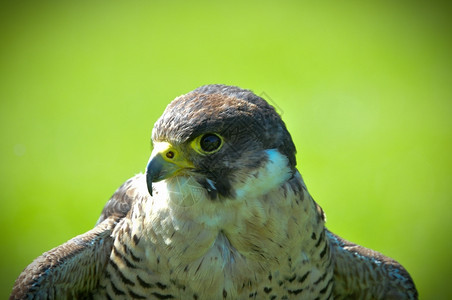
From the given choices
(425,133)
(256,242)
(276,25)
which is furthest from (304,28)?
(256,242)

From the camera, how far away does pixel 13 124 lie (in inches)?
355

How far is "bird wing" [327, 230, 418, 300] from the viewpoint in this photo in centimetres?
412

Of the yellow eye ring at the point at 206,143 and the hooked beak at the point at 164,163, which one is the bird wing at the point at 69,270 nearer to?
the hooked beak at the point at 164,163

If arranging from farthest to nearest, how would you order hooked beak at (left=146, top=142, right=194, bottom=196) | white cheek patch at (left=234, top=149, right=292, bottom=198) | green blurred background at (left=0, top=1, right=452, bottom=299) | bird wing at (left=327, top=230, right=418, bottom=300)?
1. green blurred background at (left=0, top=1, right=452, bottom=299)
2. bird wing at (left=327, top=230, right=418, bottom=300)
3. white cheek patch at (left=234, top=149, right=292, bottom=198)
4. hooked beak at (left=146, top=142, right=194, bottom=196)

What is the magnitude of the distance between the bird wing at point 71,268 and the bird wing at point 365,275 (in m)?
1.47

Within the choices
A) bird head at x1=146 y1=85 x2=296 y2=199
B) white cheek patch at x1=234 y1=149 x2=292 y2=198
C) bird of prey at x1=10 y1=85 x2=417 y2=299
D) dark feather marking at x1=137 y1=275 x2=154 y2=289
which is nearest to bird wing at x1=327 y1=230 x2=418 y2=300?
bird of prey at x1=10 y1=85 x2=417 y2=299

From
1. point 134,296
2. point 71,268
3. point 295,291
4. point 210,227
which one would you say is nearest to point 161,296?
point 134,296

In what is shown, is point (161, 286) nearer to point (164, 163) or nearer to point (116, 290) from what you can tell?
point (116, 290)

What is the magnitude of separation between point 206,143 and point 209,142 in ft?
0.05

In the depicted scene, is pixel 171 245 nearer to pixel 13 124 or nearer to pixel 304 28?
pixel 13 124

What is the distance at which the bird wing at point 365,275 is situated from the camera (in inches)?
162

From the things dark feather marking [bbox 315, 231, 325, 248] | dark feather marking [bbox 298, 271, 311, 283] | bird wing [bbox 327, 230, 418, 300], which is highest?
dark feather marking [bbox 315, 231, 325, 248]

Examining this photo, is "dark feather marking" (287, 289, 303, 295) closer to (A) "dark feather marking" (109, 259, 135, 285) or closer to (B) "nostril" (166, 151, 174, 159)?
(A) "dark feather marking" (109, 259, 135, 285)

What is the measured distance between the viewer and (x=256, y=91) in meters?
8.72
